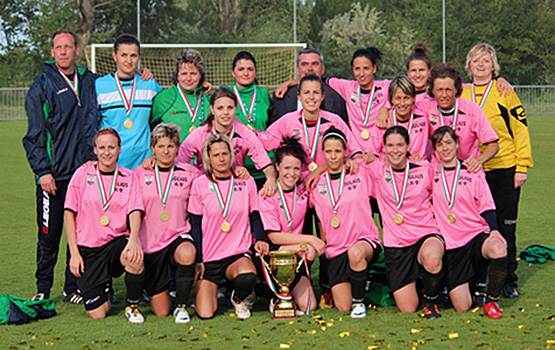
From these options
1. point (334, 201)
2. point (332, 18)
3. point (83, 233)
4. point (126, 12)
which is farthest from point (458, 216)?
point (332, 18)

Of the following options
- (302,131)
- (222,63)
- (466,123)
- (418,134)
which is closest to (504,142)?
(466,123)

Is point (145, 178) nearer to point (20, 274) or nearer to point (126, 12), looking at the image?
point (20, 274)

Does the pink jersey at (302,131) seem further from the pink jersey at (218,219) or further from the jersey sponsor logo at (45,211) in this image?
the jersey sponsor logo at (45,211)

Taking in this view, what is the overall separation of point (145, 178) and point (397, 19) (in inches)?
1430

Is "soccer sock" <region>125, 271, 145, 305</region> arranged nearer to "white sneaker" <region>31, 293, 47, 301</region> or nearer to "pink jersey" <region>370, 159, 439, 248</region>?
"white sneaker" <region>31, 293, 47, 301</region>

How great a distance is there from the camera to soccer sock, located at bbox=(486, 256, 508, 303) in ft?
15.6

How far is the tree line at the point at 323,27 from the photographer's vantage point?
3462 centimetres

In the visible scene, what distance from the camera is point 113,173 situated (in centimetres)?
513

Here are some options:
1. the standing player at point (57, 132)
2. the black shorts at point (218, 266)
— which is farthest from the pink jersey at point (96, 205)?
the black shorts at point (218, 266)

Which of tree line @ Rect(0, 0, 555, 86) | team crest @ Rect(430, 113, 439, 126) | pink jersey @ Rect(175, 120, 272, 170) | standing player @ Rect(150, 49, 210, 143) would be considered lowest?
pink jersey @ Rect(175, 120, 272, 170)

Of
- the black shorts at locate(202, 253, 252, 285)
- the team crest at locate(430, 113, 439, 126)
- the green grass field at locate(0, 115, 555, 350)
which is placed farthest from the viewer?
the team crest at locate(430, 113, 439, 126)

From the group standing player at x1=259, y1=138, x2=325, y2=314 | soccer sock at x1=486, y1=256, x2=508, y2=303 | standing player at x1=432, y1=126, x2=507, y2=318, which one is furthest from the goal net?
soccer sock at x1=486, y1=256, x2=508, y2=303

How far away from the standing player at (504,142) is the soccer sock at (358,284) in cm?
125

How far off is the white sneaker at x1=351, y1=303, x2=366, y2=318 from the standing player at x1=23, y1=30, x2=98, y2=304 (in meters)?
2.04
